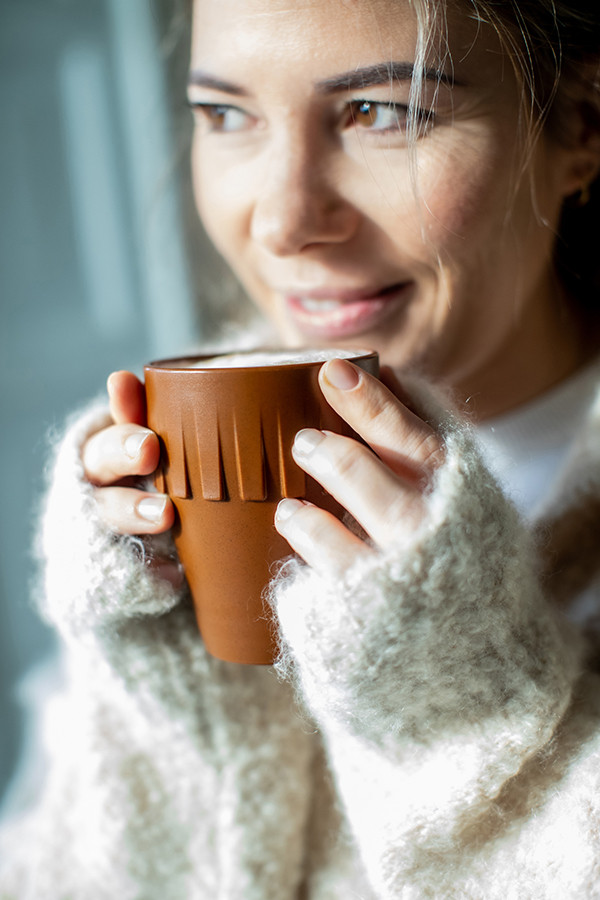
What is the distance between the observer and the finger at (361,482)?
0.46 meters

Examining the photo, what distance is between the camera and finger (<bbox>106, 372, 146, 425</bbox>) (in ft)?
1.82

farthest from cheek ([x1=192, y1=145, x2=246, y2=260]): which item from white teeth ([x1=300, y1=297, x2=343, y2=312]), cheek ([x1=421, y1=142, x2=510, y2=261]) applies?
cheek ([x1=421, y1=142, x2=510, y2=261])

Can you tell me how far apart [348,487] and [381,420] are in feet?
0.17

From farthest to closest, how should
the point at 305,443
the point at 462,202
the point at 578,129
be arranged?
the point at 578,129, the point at 462,202, the point at 305,443

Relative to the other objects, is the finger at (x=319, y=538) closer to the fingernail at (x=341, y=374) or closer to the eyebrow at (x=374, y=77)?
the fingernail at (x=341, y=374)

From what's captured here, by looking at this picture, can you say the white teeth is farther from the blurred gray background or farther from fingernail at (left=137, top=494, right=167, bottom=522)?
the blurred gray background

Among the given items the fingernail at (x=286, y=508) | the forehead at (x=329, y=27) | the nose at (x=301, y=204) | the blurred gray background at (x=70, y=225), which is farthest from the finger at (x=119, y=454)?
the blurred gray background at (x=70, y=225)

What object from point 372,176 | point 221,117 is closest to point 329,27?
point 372,176

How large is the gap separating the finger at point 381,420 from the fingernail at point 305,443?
3 centimetres

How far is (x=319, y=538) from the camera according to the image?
18.4 inches

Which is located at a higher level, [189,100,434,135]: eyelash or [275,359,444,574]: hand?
[189,100,434,135]: eyelash

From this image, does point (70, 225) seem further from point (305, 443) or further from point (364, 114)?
point (305, 443)

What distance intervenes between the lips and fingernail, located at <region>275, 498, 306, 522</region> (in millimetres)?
314

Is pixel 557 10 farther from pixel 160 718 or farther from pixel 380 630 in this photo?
pixel 160 718
